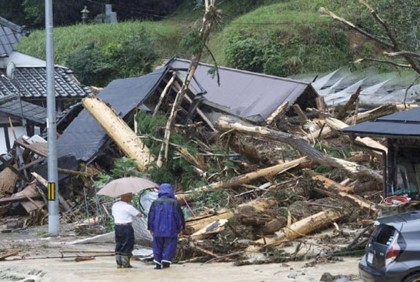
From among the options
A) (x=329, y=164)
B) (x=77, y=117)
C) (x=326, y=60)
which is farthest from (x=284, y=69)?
(x=329, y=164)

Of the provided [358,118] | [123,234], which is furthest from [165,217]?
[358,118]

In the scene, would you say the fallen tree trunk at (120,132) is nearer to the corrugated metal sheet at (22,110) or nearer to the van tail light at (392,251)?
the corrugated metal sheet at (22,110)

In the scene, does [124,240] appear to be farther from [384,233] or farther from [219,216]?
[384,233]

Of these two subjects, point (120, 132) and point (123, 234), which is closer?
point (123, 234)

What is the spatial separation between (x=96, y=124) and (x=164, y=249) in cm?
968

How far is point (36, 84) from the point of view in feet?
93.4

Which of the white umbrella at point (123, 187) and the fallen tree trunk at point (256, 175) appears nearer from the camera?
the white umbrella at point (123, 187)

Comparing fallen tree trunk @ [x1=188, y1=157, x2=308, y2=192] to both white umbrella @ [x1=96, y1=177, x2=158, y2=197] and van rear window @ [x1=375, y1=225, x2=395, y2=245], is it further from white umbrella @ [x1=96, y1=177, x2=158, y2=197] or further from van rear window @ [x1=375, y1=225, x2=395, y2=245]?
van rear window @ [x1=375, y1=225, x2=395, y2=245]

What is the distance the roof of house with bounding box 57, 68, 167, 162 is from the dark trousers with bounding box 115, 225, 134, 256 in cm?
792

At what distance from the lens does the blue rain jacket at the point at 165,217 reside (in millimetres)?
13195

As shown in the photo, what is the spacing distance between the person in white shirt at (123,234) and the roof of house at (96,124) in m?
7.87

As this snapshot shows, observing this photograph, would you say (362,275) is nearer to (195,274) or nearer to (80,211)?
(195,274)

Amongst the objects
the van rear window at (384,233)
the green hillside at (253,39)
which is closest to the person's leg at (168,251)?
the van rear window at (384,233)

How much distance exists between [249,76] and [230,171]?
31.8 ft
